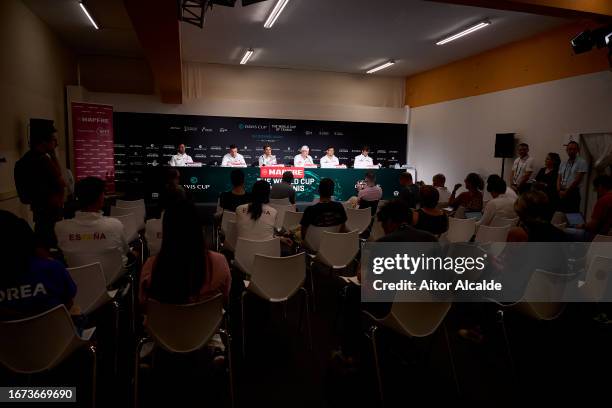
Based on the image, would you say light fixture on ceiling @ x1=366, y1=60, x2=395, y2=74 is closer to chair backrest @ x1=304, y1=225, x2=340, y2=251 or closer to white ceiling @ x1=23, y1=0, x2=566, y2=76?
white ceiling @ x1=23, y1=0, x2=566, y2=76

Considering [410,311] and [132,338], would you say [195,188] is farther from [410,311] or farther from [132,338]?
[410,311]

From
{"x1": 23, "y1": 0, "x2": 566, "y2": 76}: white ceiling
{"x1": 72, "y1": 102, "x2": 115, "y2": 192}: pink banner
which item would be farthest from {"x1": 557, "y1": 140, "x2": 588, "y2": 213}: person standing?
{"x1": 72, "y1": 102, "x2": 115, "y2": 192}: pink banner

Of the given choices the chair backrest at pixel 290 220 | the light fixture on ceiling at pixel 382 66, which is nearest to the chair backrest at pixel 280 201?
the chair backrest at pixel 290 220

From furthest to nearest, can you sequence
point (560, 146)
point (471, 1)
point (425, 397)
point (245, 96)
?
point (245, 96)
point (560, 146)
point (471, 1)
point (425, 397)

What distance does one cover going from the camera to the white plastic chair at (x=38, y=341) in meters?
1.82

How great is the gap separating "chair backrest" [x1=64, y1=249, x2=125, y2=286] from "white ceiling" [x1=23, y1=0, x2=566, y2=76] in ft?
15.9

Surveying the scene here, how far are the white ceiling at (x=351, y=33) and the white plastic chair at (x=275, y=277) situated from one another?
15.7ft

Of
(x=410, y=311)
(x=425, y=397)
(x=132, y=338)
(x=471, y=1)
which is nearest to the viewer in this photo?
(x=410, y=311)

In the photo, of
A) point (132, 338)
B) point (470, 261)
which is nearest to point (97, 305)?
point (132, 338)

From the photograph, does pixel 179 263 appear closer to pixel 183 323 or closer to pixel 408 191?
pixel 183 323

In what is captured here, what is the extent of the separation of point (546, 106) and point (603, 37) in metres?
2.17

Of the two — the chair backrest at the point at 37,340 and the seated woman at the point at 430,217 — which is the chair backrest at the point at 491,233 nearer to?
the seated woman at the point at 430,217

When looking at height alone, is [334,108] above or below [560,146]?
above

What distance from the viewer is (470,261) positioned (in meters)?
3.21
